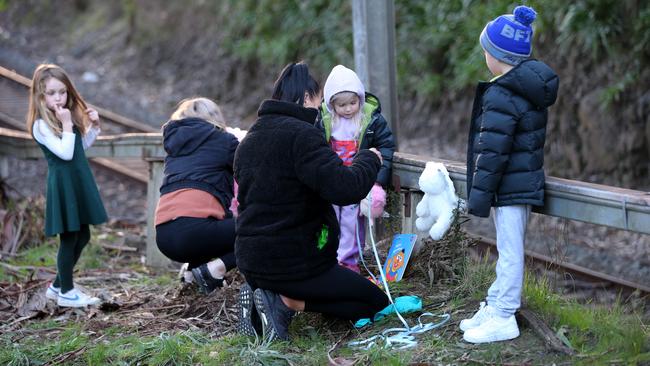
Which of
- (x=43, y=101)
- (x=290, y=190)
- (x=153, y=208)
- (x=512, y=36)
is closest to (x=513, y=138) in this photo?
(x=512, y=36)

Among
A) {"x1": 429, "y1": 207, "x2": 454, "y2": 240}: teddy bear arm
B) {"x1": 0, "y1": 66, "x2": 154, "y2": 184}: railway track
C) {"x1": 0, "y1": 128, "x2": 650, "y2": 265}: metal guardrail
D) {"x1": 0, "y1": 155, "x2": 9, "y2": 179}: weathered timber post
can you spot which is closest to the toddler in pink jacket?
{"x1": 0, "y1": 128, "x2": 650, "y2": 265}: metal guardrail

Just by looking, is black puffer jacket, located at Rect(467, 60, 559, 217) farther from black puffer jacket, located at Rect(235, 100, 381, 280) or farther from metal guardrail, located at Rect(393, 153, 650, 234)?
black puffer jacket, located at Rect(235, 100, 381, 280)

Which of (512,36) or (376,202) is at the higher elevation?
(512,36)

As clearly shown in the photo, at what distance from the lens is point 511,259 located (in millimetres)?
4555

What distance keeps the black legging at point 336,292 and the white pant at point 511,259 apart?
84cm

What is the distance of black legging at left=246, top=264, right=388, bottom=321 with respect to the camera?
4.97 m

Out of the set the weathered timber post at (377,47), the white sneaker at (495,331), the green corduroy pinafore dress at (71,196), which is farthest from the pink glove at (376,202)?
the green corduroy pinafore dress at (71,196)

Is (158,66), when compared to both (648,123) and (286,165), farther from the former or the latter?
(286,165)

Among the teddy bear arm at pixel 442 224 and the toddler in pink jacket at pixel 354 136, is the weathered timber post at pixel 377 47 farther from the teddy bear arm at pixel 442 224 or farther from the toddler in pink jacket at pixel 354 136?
the teddy bear arm at pixel 442 224

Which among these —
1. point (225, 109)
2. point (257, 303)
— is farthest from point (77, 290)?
point (225, 109)

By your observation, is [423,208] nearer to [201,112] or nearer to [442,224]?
[442,224]

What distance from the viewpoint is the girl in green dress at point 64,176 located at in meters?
6.39

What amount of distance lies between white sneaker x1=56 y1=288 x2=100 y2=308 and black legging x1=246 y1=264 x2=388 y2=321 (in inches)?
71.8

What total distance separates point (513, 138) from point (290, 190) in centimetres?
128
